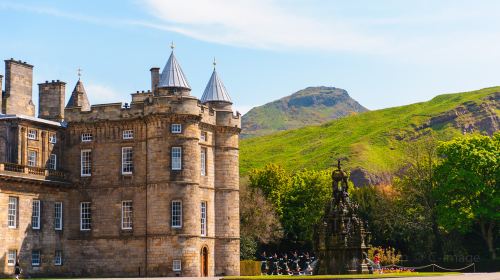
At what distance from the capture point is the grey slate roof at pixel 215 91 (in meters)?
66.1

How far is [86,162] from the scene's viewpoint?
6209 centimetres

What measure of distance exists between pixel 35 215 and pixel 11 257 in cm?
384

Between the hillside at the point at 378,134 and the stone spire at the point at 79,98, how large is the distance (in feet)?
254

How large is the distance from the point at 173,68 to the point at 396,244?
30730mm

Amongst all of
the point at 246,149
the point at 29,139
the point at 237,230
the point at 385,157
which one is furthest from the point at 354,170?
the point at 29,139

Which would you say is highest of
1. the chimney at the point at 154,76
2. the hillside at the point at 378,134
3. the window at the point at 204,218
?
the hillside at the point at 378,134

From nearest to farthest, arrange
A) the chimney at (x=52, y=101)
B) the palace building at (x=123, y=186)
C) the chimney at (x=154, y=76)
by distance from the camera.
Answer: the palace building at (x=123, y=186), the chimney at (x=154, y=76), the chimney at (x=52, y=101)

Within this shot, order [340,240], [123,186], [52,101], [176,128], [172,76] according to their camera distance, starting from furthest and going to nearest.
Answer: [52,101] → [172,76] → [123,186] → [176,128] → [340,240]

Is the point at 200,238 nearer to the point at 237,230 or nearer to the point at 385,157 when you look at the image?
the point at 237,230

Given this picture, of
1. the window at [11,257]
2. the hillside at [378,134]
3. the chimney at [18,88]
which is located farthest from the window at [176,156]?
the hillside at [378,134]

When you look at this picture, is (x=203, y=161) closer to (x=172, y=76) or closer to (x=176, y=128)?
(x=176, y=128)

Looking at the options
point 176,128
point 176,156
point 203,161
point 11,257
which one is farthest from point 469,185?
point 11,257

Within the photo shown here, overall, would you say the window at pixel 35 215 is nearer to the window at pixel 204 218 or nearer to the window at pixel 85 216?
the window at pixel 85 216

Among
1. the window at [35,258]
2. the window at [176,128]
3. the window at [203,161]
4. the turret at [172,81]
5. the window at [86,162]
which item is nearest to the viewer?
the window at [35,258]
